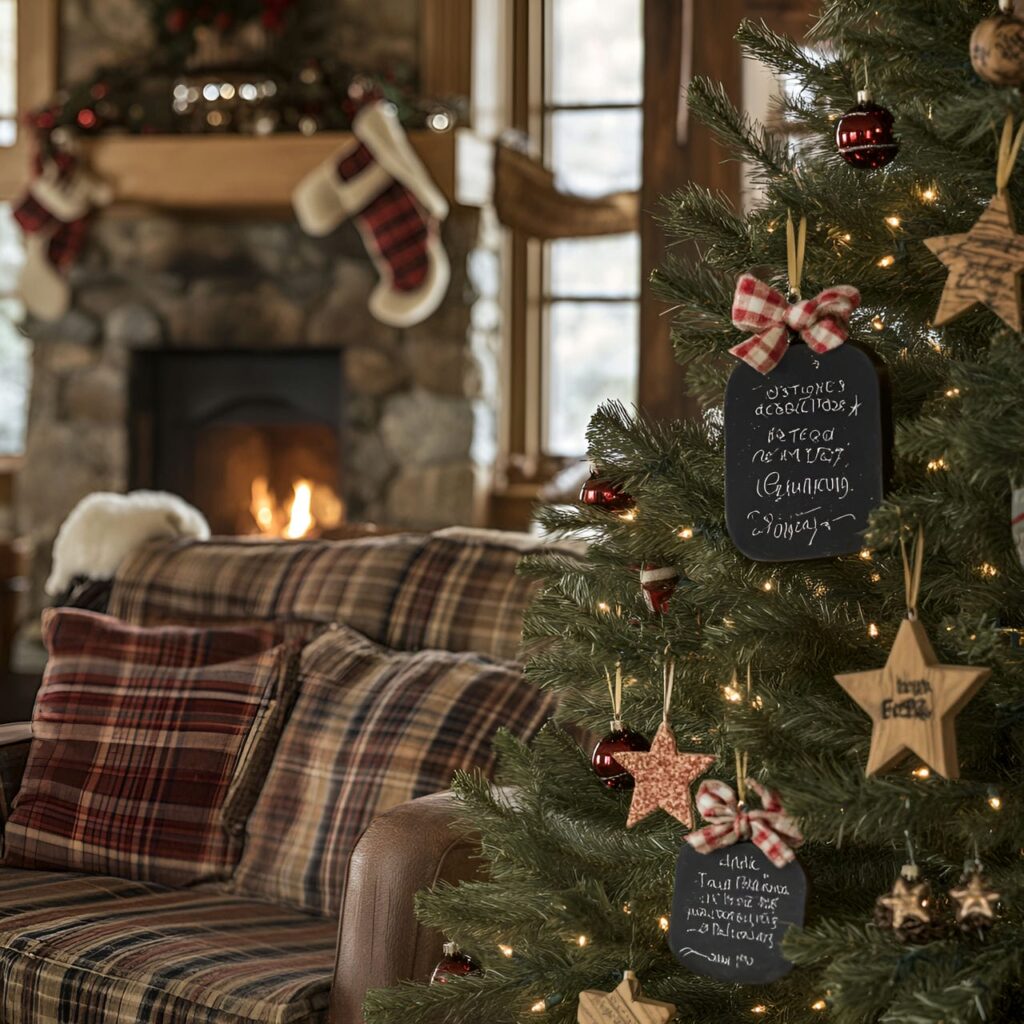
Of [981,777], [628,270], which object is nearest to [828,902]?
[981,777]

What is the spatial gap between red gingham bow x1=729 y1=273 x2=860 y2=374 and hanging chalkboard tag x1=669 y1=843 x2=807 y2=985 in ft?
1.25

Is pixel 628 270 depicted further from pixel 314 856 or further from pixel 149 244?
pixel 314 856

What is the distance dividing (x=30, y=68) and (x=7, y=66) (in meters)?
0.39

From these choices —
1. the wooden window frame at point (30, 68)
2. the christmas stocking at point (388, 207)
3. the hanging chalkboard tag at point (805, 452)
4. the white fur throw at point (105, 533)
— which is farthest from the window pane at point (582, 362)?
the hanging chalkboard tag at point (805, 452)

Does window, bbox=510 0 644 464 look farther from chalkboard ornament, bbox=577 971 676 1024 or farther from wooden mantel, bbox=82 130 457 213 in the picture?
chalkboard ornament, bbox=577 971 676 1024

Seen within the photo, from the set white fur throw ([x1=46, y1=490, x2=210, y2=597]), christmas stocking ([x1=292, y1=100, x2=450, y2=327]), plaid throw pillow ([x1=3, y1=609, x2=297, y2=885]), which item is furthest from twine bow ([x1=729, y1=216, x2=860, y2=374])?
christmas stocking ([x1=292, y1=100, x2=450, y2=327])

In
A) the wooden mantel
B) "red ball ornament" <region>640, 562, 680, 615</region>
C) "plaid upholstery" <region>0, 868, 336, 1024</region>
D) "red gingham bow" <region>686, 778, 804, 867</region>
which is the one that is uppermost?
the wooden mantel

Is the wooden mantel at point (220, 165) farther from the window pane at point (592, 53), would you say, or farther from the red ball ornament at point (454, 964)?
the red ball ornament at point (454, 964)

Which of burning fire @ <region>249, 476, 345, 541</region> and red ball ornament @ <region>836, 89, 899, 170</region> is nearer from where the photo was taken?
red ball ornament @ <region>836, 89, 899, 170</region>

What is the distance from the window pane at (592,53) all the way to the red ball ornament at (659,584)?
14.7ft

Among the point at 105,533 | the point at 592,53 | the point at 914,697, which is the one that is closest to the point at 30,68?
the point at 592,53

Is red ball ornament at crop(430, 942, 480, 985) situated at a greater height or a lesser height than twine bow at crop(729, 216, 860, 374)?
lesser

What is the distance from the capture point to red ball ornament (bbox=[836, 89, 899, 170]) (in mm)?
1168

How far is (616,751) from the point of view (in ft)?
4.25
